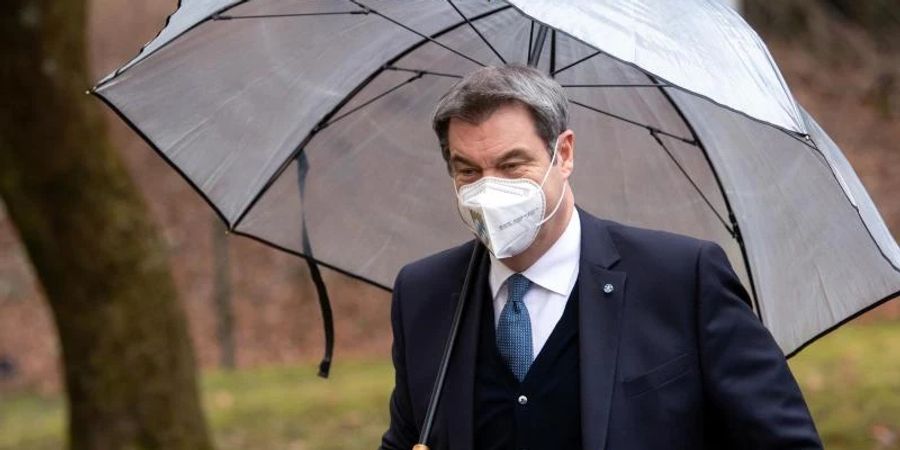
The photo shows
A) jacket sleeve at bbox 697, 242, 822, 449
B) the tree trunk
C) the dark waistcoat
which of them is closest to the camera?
jacket sleeve at bbox 697, 242, 822, 449

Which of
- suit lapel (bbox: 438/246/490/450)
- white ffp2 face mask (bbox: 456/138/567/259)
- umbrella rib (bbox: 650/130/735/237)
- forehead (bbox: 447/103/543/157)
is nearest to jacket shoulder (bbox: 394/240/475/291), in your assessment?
suit lapel (bbox: 438/246/490/450)

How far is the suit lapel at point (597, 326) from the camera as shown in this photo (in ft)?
10.3

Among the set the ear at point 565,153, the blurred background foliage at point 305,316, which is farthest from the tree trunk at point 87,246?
the ear at point 565,153

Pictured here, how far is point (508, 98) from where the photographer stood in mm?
3184

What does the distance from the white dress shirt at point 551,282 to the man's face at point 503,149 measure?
0.47 ft

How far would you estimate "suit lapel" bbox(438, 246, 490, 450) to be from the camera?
10.8ft

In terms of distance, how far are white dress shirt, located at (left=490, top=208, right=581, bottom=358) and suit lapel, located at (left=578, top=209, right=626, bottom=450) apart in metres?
0.04

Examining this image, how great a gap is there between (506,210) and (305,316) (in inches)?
572

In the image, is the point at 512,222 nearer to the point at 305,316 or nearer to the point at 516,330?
the point at 516,330

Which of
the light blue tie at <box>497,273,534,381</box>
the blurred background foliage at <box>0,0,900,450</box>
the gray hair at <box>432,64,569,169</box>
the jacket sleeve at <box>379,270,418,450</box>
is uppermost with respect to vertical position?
the gray hair at <box>432,64,569,169</box>

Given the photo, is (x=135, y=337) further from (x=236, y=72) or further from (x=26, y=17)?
(x=236, y=72)

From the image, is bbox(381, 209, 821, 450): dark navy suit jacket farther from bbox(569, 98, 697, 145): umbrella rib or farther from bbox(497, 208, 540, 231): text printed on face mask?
bbox(569, 98, 697, 145): umbrella rib

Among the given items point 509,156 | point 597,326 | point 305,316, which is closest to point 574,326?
point 597,326

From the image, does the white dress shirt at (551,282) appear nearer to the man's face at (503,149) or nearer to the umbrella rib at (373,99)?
the man's face at (503,149)
